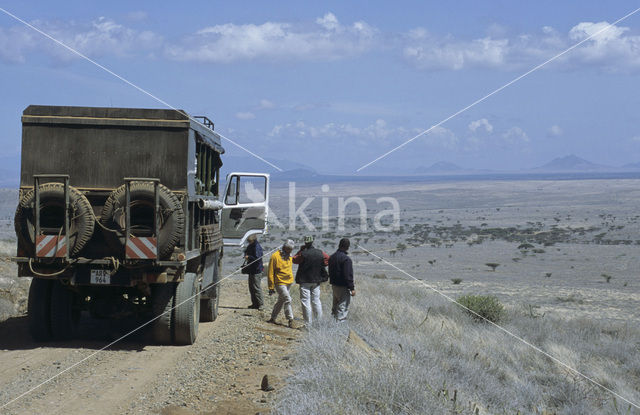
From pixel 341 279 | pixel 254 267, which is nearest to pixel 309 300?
pixel 341 279

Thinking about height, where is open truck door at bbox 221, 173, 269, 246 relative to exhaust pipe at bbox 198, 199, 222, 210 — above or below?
below

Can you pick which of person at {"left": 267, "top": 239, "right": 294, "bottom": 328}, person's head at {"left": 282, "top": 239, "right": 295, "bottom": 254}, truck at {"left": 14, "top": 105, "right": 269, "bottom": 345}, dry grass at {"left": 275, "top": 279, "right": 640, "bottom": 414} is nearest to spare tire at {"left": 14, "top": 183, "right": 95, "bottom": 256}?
truck at {"left": 14, "top": 105, "right": 269, "bottom": 345}

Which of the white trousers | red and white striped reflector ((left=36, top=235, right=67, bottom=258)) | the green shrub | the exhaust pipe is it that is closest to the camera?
red and white striped reflector ((left=36, top=235, right=67, bottom=258))

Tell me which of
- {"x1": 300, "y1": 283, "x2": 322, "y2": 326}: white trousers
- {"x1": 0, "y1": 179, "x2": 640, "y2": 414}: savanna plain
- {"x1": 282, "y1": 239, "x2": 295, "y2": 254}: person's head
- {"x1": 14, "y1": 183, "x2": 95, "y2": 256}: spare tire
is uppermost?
{"x1": 14, "y1": 183, "x2": 95, "y2": 256}: spare tire

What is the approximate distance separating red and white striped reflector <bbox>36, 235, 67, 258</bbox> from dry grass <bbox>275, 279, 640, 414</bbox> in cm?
355

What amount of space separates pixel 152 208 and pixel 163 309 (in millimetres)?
1551

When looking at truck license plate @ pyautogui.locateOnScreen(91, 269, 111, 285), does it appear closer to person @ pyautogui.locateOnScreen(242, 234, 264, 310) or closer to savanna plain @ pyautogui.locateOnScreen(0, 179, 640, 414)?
savanna plain @ pyautogui.locateOnScreen(0, 179, 640, 414)

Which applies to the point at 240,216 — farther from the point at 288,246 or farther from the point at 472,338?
the point at 472,338

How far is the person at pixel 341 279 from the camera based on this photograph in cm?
1290

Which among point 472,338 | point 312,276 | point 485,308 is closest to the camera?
point 312,276

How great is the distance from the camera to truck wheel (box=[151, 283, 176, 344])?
11203mm

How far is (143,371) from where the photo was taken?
9.55 m

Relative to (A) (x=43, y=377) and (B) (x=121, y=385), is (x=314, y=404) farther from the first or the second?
(A) (x=43, y=377)

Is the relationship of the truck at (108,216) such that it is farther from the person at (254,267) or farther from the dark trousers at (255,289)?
the dark trousers at (255,289)
